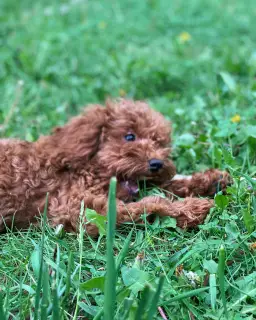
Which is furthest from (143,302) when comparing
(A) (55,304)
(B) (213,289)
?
(B) (213,289)

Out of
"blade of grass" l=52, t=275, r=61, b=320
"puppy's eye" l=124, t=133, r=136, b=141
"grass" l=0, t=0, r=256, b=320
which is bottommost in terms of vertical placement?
"grass" l=0, t=0, r=256, b=320

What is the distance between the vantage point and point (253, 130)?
3602mm

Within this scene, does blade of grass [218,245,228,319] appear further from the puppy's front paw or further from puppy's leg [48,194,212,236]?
the puppy's front paw

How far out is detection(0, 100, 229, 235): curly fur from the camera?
10.3 ft

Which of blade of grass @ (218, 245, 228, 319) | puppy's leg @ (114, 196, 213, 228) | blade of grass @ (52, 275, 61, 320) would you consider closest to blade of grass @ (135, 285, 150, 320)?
blade of grass @ (52, 275, 61, 320)

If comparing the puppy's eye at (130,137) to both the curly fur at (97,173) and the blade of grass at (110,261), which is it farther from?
the blade of grass at (110,261)

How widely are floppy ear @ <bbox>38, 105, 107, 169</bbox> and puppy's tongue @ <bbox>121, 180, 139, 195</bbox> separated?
0.28 m

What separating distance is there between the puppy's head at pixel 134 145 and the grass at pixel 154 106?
0.39m

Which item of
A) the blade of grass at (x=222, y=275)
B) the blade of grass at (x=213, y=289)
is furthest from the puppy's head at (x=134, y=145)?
the blade of grass at (x=222, y=275)

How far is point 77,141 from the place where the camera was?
343cm

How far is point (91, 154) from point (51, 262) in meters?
1.04

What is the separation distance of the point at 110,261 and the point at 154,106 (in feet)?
10.4

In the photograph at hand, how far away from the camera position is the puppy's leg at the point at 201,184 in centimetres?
343

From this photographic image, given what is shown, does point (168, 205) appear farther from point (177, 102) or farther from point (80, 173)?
point (177, 102)
